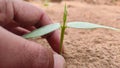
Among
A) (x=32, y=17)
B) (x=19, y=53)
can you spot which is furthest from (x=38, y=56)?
(x=32, y=17)

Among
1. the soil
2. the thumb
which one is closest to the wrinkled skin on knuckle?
the thumb

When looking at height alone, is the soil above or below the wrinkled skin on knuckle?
below

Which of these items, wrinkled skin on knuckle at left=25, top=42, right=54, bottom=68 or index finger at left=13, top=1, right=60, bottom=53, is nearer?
wrinkled skin on knuckle at left=25, top=42, right=54, bottom=68

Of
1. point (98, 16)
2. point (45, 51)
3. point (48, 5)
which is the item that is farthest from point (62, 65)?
point (48, 5)

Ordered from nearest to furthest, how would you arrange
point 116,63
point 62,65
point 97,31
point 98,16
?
→ point 62,65, point 116,63, point 97,31, point 98,16

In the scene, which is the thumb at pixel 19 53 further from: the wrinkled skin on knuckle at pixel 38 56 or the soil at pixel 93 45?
the soil at pixel 93 45

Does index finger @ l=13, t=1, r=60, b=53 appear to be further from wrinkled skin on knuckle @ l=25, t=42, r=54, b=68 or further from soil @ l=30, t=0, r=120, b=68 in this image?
wrinkled skin on knuckle @ l=25, t=42, r=54, b=68

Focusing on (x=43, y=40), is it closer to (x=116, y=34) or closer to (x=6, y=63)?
(x=116, y=34)
